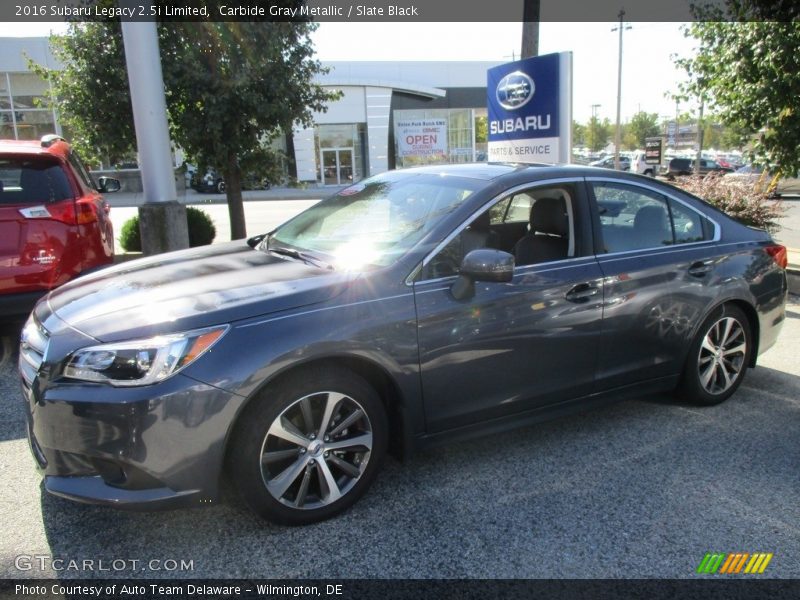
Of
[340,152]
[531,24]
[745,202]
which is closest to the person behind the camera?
[745,202]

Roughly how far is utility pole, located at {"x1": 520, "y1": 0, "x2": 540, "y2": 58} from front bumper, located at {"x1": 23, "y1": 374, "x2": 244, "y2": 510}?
9609mm

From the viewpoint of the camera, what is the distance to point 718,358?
4.31 meters

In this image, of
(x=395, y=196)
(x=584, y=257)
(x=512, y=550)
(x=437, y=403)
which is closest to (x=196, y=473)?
(x=437, y=403)

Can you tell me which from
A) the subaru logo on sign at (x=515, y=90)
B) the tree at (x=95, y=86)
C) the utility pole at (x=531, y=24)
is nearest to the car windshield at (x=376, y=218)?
the subaru logo on sign at (x=515, y=90)

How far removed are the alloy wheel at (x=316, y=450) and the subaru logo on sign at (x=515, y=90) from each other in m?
7.08

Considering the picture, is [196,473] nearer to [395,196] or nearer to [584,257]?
[395,196]

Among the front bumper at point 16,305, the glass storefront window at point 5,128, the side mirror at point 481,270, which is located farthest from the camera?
the glass storefront window at point 5,128

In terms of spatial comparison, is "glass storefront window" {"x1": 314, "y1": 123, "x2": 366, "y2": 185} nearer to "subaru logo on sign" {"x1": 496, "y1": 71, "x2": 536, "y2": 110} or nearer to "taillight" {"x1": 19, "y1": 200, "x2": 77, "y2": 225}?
"subaru logo on sign" {"x1": 496, "y1": 71, "x2": 536, "y2": 110}

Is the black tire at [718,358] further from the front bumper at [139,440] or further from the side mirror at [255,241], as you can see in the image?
the front bumper at [139,440]

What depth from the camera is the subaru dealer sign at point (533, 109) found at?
8.35 meters

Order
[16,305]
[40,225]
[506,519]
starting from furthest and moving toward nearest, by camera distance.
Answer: [40,225], [16,305], [506,519]

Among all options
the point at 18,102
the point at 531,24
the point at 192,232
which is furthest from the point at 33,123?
the point at 531,24

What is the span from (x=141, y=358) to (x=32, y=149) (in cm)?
398

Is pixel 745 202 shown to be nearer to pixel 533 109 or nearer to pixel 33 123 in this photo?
pixel 533 109
